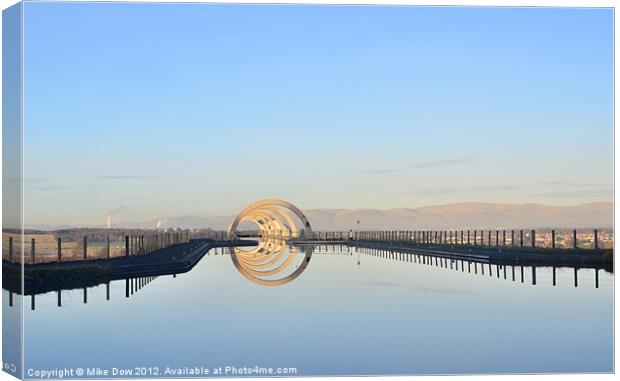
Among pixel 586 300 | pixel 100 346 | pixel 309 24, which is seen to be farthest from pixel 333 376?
pixel 586 300

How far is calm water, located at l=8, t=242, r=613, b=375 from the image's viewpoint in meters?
7.93

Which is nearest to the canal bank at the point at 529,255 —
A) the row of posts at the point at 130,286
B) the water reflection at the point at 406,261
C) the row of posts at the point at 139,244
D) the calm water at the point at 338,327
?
the water reflection at the point at 406,261

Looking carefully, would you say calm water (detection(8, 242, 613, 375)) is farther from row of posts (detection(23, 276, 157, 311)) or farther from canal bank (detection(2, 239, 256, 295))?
canal bank (detection(2, 239, 256, 295))

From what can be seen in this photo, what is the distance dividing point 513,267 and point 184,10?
1207cm

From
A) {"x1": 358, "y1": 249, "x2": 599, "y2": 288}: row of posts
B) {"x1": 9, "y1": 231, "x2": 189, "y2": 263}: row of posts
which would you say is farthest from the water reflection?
{"x1": 9, "y1": 231, "x2": 189, "y2": 263}: row of posts

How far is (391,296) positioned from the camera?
43.7 ft

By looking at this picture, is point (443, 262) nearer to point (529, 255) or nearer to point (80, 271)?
point (529, 255)

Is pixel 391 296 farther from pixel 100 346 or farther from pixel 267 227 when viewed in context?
pixel 267 227

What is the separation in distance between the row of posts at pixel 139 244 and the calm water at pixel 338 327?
2.10ft

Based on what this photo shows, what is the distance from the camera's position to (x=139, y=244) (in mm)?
21781

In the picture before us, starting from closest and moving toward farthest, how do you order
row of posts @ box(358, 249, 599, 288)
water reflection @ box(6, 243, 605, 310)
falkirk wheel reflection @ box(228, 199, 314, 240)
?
1. water reflection @ box(6, 243, 605, 310)
2. row of posts @ box(358, 249, 599, 288)
3. falkirk wheel reflection @ box(228, 199, 314, 240)

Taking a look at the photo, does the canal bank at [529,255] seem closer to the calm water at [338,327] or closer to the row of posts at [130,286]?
the calm water at [338,327]

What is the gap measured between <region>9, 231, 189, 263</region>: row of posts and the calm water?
642 millimetres

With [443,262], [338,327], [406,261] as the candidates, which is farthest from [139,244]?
[338,327]
